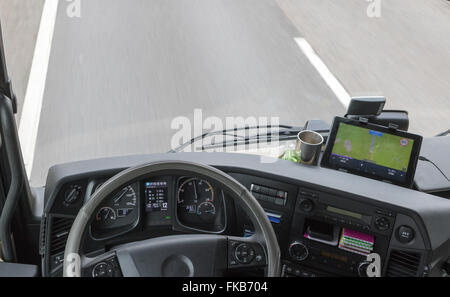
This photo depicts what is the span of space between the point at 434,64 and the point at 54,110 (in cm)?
423

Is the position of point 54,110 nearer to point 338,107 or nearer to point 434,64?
point 338,107

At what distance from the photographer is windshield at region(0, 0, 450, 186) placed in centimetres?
427

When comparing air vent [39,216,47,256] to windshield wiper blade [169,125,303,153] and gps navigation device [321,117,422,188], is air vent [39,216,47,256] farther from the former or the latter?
gps navigation device [321,117,422,188]

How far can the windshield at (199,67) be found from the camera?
14.0ft

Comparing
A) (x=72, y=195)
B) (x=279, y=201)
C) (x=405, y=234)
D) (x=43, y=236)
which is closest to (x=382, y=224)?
(x=405, y=234)

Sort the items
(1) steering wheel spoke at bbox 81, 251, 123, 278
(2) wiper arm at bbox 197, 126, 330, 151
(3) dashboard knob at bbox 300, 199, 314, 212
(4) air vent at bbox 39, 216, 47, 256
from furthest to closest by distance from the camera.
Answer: (2) wiper arm at bbox 197, 126, 330, 151
(3) dashboard knob at bbox 300, 199, 314, 212
(4) air vent at bbox 39, 216, 47, 256
(1) steering wheel spoke at bbox 81, 251, 123, 278

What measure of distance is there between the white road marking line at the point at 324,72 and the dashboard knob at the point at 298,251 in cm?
226

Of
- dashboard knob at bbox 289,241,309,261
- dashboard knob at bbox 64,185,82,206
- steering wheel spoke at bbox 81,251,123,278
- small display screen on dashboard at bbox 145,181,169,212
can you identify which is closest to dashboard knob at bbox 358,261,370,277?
dashboard knob at bbox 289,241,309,261

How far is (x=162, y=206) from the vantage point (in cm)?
247

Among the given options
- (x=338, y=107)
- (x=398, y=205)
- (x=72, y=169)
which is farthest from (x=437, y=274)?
(x=338, y=107)

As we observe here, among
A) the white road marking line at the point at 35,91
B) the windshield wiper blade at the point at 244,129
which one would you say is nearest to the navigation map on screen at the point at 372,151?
the windshield wiper blade at the point at 244,129

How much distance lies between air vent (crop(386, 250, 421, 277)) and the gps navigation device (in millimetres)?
348

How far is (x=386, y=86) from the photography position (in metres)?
5.52

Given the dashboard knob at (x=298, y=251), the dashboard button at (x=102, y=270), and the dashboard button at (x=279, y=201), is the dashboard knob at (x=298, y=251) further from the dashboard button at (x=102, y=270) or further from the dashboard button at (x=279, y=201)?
the dashboard button at (x=102, y=270)
